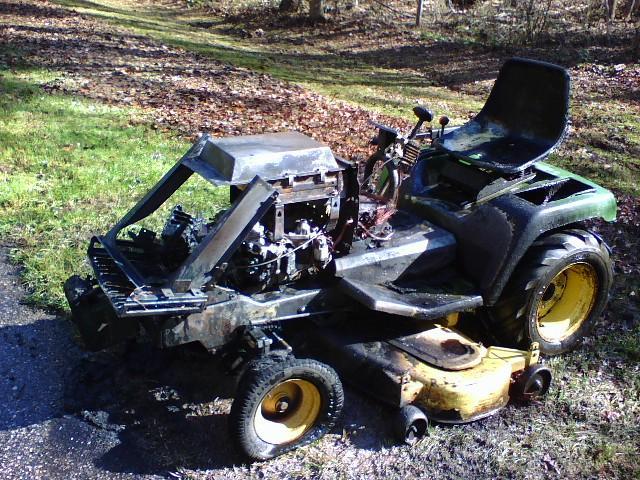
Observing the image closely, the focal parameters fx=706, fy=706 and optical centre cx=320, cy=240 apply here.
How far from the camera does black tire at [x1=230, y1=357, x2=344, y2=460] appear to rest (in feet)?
12.5

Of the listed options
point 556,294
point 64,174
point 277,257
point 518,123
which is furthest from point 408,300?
point 64,174

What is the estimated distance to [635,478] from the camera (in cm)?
408

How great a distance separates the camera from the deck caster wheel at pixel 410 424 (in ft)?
13.6

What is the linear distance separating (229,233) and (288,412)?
111 cm

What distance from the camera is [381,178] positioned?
5.14 m

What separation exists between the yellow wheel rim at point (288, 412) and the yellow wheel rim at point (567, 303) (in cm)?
199

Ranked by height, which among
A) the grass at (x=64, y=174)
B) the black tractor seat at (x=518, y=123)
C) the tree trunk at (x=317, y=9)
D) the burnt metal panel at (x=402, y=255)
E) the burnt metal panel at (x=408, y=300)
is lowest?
the grass at (x=64, y=174)

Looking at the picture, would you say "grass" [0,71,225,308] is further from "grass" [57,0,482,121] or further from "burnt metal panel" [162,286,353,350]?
"grass" [57,0,482,121]

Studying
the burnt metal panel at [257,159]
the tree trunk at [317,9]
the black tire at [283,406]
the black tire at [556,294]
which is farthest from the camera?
the tree trunk at [317,9]

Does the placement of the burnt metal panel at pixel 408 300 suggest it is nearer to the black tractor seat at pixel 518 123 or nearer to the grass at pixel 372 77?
the black tractor seat at pixel 518 123

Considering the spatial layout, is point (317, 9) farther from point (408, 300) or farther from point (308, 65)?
point (408, 300)

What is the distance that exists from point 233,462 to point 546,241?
2555mm

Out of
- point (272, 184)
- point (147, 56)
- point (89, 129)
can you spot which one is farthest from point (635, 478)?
point (147, 56)

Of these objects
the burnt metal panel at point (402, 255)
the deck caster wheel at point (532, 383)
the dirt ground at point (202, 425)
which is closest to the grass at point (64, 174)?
the dirt ground at point (202, 425)
